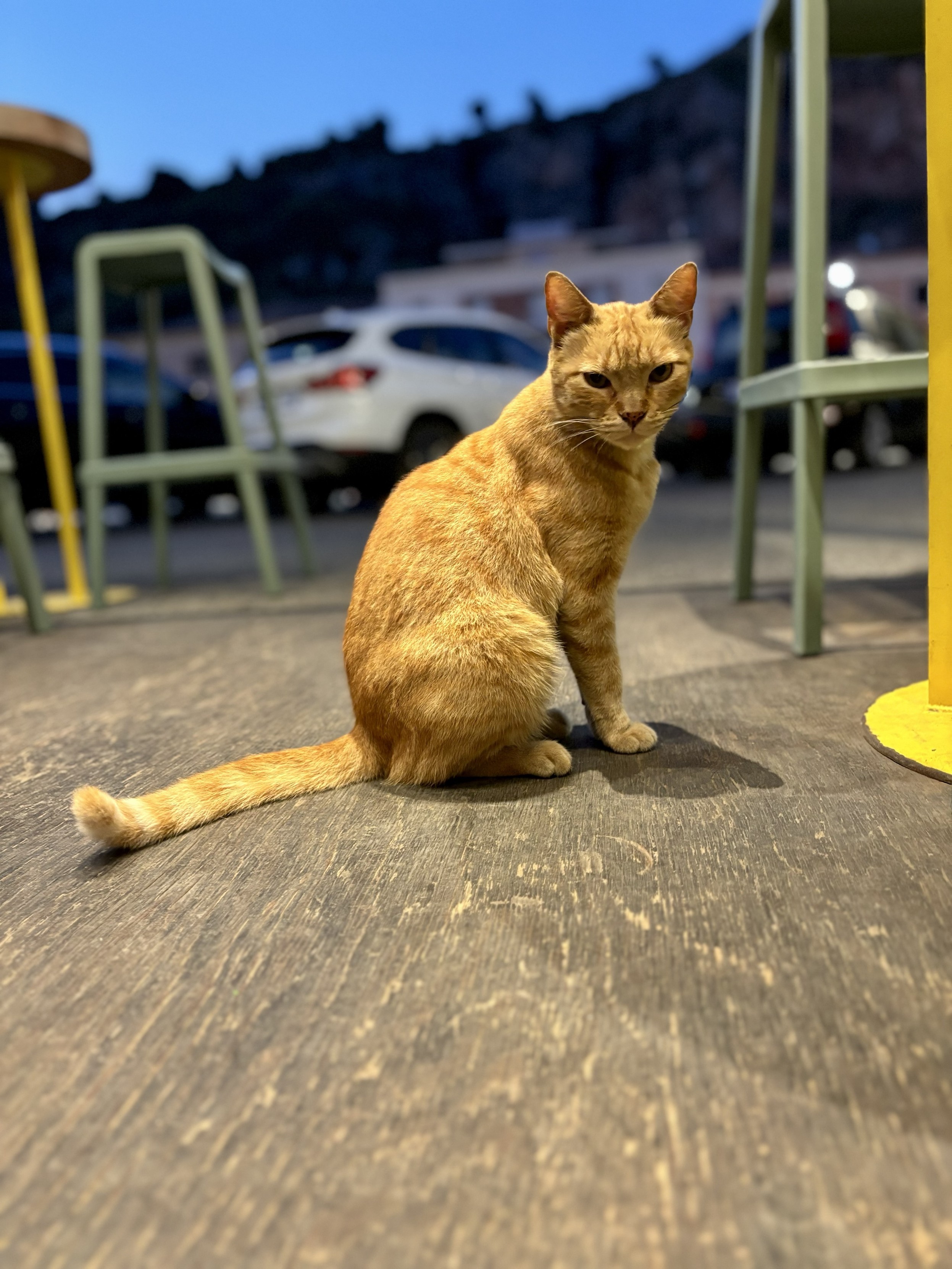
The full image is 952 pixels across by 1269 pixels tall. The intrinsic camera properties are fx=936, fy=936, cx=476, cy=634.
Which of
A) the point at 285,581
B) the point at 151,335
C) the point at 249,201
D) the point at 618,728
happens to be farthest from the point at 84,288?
the point at 249,201

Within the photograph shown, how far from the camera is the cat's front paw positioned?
1.49 meters

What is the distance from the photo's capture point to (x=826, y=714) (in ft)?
5.28

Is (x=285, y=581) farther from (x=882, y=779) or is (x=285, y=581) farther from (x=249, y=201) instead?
(x=249, y=201)

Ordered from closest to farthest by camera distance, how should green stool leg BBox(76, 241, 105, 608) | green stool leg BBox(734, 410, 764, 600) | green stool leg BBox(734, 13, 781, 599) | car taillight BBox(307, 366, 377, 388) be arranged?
green stool leg BBox(734, 13, 781, 599) < green stool leg BBox(734, 410, 764, 600) < green stool leg BBox(76, 241, 105, 608) < car taillight BBox(307, 366, 377, 388)

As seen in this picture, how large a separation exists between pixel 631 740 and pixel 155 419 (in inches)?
116

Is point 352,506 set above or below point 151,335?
below

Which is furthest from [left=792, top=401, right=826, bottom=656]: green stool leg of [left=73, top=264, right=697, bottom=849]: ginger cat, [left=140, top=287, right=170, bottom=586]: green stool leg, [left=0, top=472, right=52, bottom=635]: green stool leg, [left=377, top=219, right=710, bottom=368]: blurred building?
[left=377, top=219, right=710, bottom=368]: blurred building

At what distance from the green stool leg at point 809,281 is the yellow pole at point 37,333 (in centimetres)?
241

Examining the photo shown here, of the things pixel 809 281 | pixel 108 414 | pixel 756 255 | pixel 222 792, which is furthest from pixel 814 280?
pixel 108 414

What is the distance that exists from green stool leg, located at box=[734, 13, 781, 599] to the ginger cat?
3.80 feet

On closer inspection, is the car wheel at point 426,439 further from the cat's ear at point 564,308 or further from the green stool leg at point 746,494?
the cat's ear at point 564,308

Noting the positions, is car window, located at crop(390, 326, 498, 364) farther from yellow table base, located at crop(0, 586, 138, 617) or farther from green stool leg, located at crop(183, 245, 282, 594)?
yellow table base, located at crop(0, 586, 138, 617)

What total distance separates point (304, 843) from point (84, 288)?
2705 millimetres

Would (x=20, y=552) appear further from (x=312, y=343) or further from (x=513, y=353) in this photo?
(x=513, y=353)
